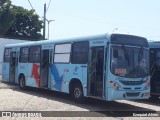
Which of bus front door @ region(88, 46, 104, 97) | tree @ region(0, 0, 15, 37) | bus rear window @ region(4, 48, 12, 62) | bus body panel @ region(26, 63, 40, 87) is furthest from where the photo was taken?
tree @ region(0, 0, 15, 37)

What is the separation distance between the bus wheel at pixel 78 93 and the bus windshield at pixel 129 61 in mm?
2228

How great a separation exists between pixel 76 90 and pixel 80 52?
1667mm

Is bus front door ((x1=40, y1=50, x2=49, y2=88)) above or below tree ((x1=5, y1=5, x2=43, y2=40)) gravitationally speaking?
below

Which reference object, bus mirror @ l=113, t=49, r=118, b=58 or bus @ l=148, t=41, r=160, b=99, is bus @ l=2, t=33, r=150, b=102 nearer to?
bus mirror @ l=113, t=49, r=118, b=58

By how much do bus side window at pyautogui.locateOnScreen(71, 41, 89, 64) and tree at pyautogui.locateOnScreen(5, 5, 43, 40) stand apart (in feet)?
146

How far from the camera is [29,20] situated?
6078cm

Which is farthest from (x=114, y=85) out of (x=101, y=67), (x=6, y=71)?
(x=6, y=71)

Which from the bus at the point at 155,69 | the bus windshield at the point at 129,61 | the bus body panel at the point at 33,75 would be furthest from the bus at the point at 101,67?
the bus at the point at 155,69

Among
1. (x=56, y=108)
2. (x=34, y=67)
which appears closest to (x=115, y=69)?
(x=56, y=108)

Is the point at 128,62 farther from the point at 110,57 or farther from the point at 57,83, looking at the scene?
the point at 57,83

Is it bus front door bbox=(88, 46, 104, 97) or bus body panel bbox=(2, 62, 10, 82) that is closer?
bus front door bbox=(88, 46, 104, 97)

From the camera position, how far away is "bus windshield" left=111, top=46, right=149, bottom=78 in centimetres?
1298

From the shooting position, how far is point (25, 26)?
60.2m

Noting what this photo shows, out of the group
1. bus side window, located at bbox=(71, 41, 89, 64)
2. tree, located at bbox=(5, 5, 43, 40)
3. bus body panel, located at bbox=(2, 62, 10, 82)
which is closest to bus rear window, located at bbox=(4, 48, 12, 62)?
bus body panel, located at bbox=(2, 62, 10, 82)
